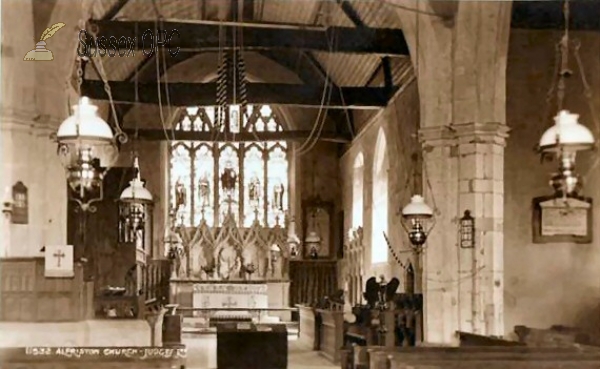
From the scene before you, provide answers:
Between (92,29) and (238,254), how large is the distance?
11082 millimetres

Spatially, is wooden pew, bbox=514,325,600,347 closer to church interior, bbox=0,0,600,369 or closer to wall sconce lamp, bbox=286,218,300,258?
church interior, bbox=0,0,600,369

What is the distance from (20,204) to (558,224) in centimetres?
716

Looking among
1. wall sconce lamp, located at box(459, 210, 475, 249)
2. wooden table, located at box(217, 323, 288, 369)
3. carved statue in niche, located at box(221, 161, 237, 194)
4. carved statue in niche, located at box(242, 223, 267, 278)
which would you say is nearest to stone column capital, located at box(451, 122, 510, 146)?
wall sconce lamp, located at box(459, 210, 475, 249)

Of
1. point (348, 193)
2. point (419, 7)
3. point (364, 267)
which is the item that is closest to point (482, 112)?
point (419, 7)

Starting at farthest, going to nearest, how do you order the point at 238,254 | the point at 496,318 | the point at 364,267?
the point at 238,254
the point at 364,267
the point at 496,318

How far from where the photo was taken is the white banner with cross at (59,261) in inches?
367

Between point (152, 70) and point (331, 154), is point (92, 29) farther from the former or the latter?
point (331, 154)

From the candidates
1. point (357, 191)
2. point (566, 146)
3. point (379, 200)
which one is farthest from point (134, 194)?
point (357, 191)

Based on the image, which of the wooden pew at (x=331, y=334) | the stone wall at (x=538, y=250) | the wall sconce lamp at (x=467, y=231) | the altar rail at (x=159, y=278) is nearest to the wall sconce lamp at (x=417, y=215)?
the wall sconce lamp at (x=467, y=231)

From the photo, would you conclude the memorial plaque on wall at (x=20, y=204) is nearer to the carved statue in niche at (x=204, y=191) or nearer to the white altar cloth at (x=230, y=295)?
the white altar cloth at (x=230, y=295)

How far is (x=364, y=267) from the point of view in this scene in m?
19.4

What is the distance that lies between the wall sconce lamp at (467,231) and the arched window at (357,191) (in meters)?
9.66

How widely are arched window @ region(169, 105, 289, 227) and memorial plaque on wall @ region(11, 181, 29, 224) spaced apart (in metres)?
12.5

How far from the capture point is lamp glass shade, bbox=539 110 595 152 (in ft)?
20.1
